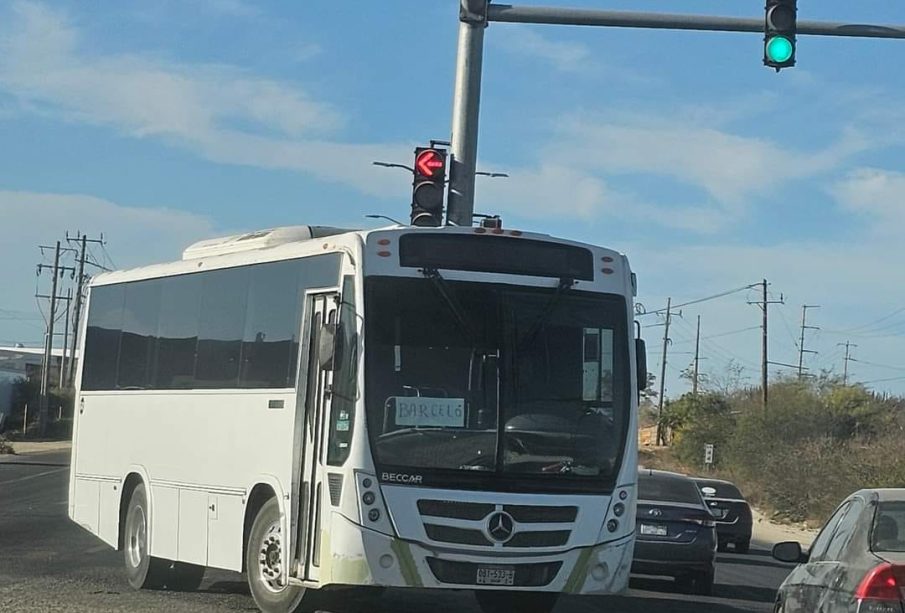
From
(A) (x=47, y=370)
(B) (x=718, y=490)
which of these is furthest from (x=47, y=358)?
(B) (x=718, y=490)

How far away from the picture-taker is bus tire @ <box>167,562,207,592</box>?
15.8 meters

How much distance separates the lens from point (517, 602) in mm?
12984

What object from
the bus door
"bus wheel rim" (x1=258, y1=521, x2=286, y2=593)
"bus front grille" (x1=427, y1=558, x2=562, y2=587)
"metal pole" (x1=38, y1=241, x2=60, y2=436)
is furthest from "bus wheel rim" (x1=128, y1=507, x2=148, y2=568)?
"metal pole" (x1=38, y1=241, x2=60, y2=436)

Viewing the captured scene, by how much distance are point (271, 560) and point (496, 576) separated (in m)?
2.23

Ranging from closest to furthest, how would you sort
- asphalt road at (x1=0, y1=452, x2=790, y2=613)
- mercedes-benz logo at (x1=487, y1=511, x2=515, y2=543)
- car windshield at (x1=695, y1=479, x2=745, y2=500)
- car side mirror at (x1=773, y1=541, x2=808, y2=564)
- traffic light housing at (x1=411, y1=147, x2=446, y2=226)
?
car side mirror at (x1=773, y1=541, x2=808, y2=564)
mercedes-benz logo at (x1=487, y1=511, x2=515, y2=543)
asphalt road at (x1=0, y1=452, x2=790, y2=613)
traffic light housing at (x1=411, y1=147, x2=446, y2=226)
car windshield at (x1=695, y1=479, x2=745, y2=500)

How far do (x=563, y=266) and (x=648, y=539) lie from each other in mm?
6866

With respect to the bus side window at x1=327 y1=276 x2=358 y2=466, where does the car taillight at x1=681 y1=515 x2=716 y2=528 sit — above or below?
below

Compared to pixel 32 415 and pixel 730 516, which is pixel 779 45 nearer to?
pixel 730 516

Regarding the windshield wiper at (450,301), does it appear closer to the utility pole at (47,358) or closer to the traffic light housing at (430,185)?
the traffic light housing at (430,185)

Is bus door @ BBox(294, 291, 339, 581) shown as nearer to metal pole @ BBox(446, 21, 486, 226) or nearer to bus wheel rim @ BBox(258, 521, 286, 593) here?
bus wheel rim @ BBox(258, 521, 286, 593)

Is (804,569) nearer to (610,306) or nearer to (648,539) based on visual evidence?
(610,306)

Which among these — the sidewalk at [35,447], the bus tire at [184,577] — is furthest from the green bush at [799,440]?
the sidewalk at [35,447]

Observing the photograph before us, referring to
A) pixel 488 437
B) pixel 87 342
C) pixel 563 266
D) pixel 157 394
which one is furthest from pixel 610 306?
pixel 87 342

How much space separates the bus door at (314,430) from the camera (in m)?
11.7
